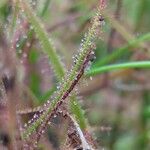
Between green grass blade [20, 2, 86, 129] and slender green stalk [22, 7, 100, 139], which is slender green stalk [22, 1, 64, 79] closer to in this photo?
green grass blade [20, 2, 86, 129]

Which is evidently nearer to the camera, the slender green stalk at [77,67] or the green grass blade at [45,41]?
the slender green stalk at [77,67]

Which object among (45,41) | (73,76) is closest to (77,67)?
(73,76)

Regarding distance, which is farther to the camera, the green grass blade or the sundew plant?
the green grass blade

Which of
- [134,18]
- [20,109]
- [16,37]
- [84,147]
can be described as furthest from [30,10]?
[134,18]

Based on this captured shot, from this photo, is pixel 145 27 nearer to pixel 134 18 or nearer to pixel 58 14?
pixel 134 18

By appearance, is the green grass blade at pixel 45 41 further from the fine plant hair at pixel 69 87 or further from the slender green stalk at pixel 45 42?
the fine plant hair at pixel 69 87

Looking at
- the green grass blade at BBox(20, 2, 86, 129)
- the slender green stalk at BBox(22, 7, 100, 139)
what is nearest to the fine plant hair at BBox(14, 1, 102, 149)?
the slender green stalk at BBox(22, 7, 100, 139)

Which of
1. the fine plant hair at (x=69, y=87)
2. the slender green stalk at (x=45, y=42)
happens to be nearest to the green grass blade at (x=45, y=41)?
the slender green stalk at (x=45, y=42)

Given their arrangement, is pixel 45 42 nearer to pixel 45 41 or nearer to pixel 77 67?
pixel 45 41
